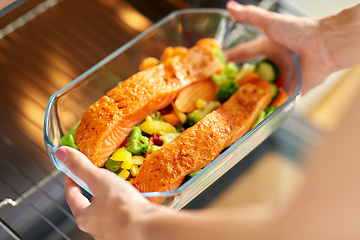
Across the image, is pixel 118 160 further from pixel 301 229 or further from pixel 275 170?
pixel 275 170

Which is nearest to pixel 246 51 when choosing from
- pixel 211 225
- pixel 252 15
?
pixel 252 15

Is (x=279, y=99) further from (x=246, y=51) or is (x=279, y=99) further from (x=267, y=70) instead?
(x=246, y=51)

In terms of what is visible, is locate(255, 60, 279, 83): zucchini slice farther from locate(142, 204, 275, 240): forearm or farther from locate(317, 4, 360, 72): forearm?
locate(142, 204, 275, 240): forearm

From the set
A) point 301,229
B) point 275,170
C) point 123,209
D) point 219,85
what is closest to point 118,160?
point 123,209

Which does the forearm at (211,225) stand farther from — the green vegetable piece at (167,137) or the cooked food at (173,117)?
the green vegetable piece at (167,137)

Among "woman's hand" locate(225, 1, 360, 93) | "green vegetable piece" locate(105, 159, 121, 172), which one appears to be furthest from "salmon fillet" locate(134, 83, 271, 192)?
"woman's hand" locate(225, 1, 360, 93)
